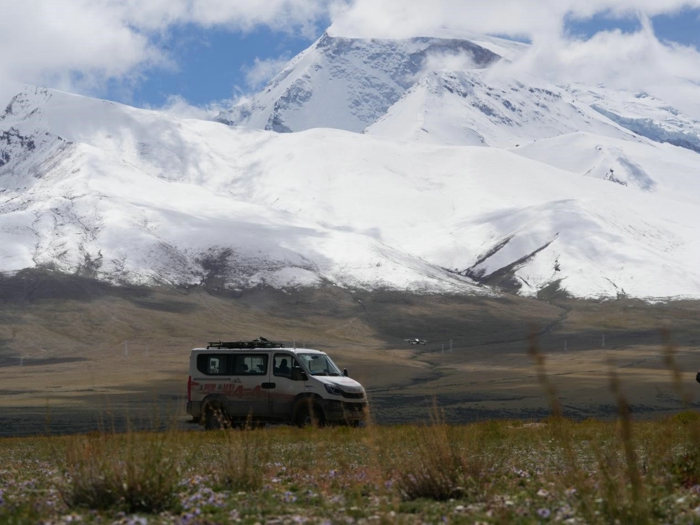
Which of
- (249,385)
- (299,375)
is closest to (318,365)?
(299,375)

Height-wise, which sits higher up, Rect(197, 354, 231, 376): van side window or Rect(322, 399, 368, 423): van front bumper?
Rect(197, 354, 231, 376): van side window

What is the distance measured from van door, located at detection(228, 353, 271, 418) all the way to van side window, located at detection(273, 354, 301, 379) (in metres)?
0.24

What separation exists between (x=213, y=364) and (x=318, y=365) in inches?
115

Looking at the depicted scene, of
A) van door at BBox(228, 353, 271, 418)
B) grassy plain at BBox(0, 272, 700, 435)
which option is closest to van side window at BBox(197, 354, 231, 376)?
van door at BBox(228, 353, 271, 418)

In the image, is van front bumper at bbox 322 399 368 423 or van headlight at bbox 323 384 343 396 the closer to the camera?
van front bumper at bbox 322 399 368 423

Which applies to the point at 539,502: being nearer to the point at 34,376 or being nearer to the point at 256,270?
the point at 34,376

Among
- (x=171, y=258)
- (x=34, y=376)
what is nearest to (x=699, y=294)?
(x=171, y=258)

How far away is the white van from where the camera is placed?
25766 millimetres

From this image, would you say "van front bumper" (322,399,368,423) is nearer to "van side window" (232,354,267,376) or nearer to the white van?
the white van

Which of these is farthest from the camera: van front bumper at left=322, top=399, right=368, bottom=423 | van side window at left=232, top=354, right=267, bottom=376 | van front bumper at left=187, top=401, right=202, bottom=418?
van front bumper at left=187, top=401, right=202, bottom=418

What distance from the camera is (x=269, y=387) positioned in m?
26.2

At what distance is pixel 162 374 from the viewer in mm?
84812

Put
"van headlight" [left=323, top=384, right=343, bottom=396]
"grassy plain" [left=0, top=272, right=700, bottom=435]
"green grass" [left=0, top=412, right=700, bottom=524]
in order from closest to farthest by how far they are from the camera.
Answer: "green grass" [left=0, top=412, right=700, bottom=524] → "van headlight" [left=323, top=384, right=343, bottom=396] → "grassy plain" [left=0, top=272, right=700, bottom=435]

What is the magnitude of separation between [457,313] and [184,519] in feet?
492
